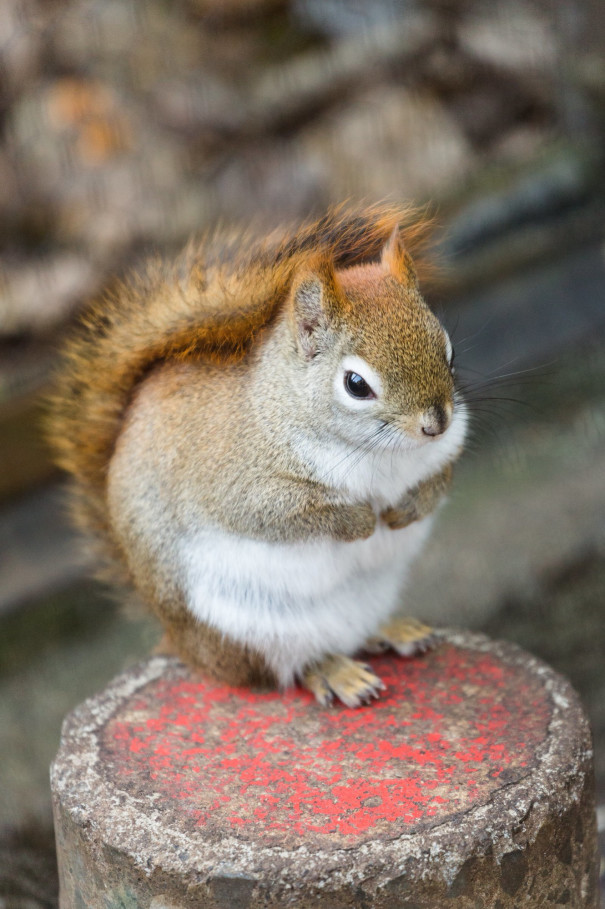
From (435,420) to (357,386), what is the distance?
10cm

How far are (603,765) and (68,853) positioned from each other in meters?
1.31

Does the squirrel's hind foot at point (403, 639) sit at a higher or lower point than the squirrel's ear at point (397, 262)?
lower

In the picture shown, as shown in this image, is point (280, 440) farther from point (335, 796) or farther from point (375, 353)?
point (335, 796)

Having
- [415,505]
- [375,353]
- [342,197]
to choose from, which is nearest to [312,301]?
[375,353]

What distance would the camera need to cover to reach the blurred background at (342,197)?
2736 mm

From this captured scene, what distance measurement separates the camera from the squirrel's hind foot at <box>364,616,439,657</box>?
1639 millimetres

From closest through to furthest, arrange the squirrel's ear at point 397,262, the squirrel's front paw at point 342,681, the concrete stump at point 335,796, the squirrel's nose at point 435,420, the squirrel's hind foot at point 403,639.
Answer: the concrete stump at point 335,796
the squirrel's nose at point 435,420
the squirrel's ear at point 397,262
the squirrel's front paw at point 342,681
the squirrel's hind foot at point 403,639

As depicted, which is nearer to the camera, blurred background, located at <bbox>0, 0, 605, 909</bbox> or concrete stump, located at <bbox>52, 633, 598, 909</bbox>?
concrete stump, located at <bbox>52, 633, 598, 909</bbox>

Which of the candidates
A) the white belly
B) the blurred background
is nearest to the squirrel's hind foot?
the white belly

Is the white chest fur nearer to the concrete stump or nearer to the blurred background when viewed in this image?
the concrete stump

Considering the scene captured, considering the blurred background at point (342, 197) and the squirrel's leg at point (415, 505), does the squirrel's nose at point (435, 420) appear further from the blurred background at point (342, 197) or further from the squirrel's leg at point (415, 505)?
the blurred background at point (342, 197)

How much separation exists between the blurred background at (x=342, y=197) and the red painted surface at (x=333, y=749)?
1.04m

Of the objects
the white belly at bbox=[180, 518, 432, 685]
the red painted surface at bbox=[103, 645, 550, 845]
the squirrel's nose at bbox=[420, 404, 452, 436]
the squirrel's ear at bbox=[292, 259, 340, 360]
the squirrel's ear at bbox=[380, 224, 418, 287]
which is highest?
the squirrel's ear at bbox=[380, 224, 418, 287]

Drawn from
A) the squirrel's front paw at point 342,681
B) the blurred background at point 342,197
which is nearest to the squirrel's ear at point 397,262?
the squirrel's front paw at point 342,681
